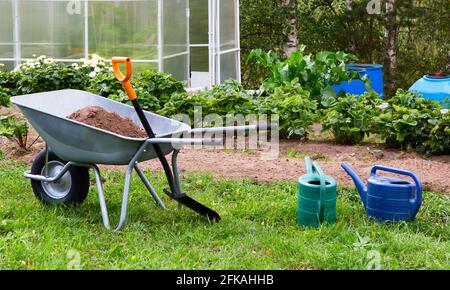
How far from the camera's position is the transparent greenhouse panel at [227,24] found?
12.4m

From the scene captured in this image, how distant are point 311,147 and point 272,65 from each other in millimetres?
1753

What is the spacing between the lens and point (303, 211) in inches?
168

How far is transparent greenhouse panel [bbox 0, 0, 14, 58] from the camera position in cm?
1102

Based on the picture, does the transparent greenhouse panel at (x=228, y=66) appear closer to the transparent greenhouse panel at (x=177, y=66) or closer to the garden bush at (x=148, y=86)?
the transparent greenhouse panel at (x=177, y=66)

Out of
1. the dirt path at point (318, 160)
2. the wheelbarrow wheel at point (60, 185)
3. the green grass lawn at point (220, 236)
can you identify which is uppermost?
the wheelbarrow wheel at point (60, 185)

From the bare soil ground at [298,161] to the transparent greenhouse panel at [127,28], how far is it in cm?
414

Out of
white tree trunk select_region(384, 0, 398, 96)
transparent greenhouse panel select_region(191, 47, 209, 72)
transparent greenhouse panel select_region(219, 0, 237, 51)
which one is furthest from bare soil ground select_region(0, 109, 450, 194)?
white tree trunk select_region(384, 0, 398, 96)

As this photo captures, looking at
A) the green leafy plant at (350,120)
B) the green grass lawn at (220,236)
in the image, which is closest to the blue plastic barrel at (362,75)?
the green leafy plant at (350,120)

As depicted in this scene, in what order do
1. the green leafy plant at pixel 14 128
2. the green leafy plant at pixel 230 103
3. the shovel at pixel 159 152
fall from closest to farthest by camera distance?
1. the shovel at pixel 159 152
2. the green leafy plant at pixel 14 128
3. the green leafy plant at pixel 230 103

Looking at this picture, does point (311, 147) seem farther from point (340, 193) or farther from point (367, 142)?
point (340, 193)

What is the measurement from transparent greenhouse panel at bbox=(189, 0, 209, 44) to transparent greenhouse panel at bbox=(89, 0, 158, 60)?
2.01 metres

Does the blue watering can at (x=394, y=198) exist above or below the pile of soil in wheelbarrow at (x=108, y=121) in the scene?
below

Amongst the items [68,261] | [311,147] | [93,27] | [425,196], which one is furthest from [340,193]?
[93,27]

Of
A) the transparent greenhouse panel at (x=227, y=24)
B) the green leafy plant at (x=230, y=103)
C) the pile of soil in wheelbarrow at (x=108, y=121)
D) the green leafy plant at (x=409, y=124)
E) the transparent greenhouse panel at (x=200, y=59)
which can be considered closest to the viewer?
the pile of soil in wheelbarrow at (x=108, y=121)
